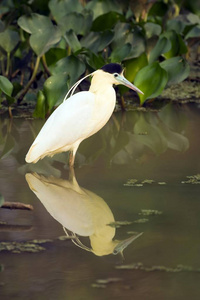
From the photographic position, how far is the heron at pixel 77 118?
5957 mm

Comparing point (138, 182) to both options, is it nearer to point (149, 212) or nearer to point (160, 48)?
point (149, 212)

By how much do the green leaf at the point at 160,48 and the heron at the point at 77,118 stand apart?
2424mm

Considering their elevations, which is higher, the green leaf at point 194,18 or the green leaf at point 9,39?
the green leaf at point 9,39

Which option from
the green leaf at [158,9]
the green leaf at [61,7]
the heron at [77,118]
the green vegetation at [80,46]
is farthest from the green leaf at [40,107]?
the green leaf at [158,9]

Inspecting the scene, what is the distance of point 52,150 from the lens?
6.04 metres

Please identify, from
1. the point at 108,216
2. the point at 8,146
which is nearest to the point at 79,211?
the point at 108,216

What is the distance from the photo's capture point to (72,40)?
833 centimetres

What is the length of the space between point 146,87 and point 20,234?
3880 millimetres

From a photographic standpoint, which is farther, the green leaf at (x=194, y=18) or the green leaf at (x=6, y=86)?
the green leaf at (x=194, y=18)

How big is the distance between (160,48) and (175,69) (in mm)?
286

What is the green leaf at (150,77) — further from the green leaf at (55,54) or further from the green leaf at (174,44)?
the green leaf at (174,44)

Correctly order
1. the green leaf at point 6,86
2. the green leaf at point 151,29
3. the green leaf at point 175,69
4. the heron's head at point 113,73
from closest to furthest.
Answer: the heron's head at point 113,73 → the green leaf at point 6,86 → the green leaf at point 175,69 → the green leaf at point 151,29

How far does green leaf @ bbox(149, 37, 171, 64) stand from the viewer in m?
8.49

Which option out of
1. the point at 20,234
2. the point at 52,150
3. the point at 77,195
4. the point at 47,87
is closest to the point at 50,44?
the point at 47,87
